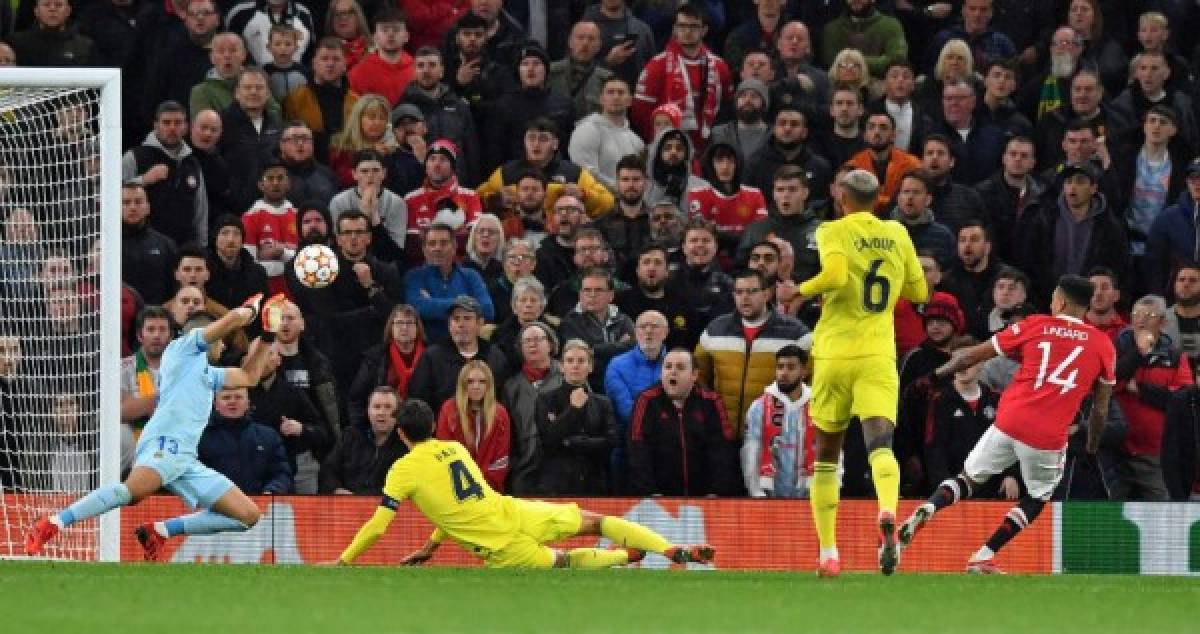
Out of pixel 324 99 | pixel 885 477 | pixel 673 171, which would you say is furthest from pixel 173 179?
pixel 885 477

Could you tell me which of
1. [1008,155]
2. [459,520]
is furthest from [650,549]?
[1008,155]

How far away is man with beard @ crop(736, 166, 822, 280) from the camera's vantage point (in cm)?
2058

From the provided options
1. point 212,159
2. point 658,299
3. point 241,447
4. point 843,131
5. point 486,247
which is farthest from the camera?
point 843,131

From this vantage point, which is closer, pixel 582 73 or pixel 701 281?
pixel 701 281

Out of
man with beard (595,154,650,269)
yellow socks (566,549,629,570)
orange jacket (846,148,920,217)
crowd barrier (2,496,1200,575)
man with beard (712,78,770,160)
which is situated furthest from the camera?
man with beard (712,78,770,160)

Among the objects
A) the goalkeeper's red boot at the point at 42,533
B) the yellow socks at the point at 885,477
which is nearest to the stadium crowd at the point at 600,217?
the goalkeeper's red boot at the point at 42,533

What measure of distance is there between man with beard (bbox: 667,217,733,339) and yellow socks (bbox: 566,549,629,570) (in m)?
3.34

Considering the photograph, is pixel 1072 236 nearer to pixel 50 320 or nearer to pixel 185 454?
pixel 185 454

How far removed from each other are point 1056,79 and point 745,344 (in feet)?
17.7

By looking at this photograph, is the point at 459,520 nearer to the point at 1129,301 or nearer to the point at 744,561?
the point at 744,561

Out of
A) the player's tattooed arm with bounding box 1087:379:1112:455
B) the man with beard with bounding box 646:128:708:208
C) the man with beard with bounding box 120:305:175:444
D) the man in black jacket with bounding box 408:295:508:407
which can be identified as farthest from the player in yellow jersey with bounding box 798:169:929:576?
the man with beard with bounding box 646:128:708:208

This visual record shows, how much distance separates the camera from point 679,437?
19.0 metres

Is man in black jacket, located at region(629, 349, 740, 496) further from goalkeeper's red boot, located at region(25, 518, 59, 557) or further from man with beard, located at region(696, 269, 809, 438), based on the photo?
goalkeeper's red boot, located at region(25, 518, 59, 557)

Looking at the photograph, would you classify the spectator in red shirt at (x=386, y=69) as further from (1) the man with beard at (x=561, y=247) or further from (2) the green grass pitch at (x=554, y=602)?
(2) the green grass pitch at (x=554, y=602)
